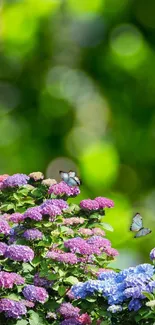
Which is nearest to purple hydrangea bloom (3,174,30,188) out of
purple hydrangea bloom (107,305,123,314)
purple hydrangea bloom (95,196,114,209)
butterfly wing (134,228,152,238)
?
purple hydrangea bloom (95,196,114,209)

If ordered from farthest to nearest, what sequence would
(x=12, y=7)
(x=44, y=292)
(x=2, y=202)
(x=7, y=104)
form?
(x=2, y=202) < (x=44, y=292) < (x=12, y=7) < (x=7, y=104)

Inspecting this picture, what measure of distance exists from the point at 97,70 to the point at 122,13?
0.25 meters

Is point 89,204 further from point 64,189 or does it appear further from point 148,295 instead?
point 148,295

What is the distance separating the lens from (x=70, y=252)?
117 inches

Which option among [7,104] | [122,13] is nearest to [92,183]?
[7,104]

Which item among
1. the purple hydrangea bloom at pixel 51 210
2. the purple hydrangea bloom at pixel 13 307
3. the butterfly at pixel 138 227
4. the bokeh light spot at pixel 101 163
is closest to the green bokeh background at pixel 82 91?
the bokeh light spot at pixel 101 163

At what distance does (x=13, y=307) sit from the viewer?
2.78 m

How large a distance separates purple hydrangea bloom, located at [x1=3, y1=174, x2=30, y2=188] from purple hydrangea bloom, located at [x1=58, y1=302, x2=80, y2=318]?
25.2 inches

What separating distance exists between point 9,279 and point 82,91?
0.85 metres

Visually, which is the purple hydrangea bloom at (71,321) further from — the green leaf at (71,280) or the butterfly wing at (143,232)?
the butterfly wing at (143,232)

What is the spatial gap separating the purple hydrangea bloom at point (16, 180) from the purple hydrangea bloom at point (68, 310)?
64cm

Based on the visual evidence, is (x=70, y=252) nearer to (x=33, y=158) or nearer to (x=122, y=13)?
Result: (x=33, y=158)

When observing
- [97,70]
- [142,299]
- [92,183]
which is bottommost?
[142,299]

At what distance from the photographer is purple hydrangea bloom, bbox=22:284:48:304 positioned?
2.85 metres
